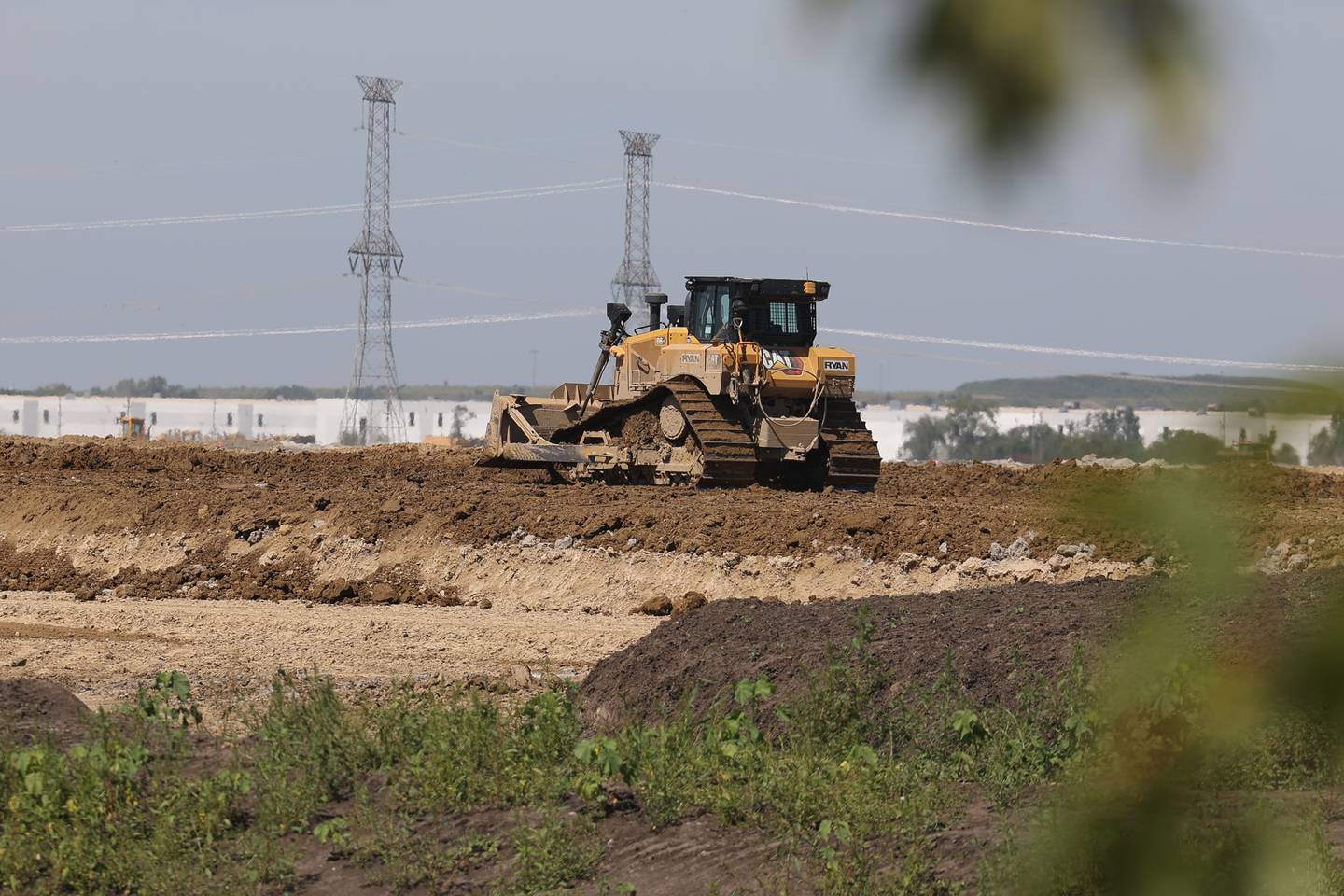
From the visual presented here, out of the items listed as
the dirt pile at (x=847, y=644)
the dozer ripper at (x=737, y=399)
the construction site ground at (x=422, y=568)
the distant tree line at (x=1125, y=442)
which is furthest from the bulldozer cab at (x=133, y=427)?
the distant tree line at (x=1125, y=442)

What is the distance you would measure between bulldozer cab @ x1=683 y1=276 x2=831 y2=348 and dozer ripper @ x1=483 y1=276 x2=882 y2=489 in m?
0.01

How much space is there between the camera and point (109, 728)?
8055 millimetres

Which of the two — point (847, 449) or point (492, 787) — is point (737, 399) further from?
point (492, 787)

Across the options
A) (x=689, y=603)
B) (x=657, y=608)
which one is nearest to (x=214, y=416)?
(x=657, y=608)

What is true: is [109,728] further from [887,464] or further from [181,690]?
[887,464]

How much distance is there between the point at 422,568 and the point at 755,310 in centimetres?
761

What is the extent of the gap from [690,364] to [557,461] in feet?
11.2

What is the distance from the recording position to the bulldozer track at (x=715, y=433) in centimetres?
2297

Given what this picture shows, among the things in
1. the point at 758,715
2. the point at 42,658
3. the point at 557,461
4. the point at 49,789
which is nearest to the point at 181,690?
the point at 49,789

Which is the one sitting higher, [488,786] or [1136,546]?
[1136,546]

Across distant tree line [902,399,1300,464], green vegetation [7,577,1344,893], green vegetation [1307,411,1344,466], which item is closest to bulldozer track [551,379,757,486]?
green vegetation [7,577,1344,893]

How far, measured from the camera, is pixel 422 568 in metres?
19.0

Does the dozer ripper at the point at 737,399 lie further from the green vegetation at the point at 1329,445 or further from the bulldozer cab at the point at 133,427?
the bulldozer cab at the point at 133,427

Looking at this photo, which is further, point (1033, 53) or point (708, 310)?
point (708, 310)
